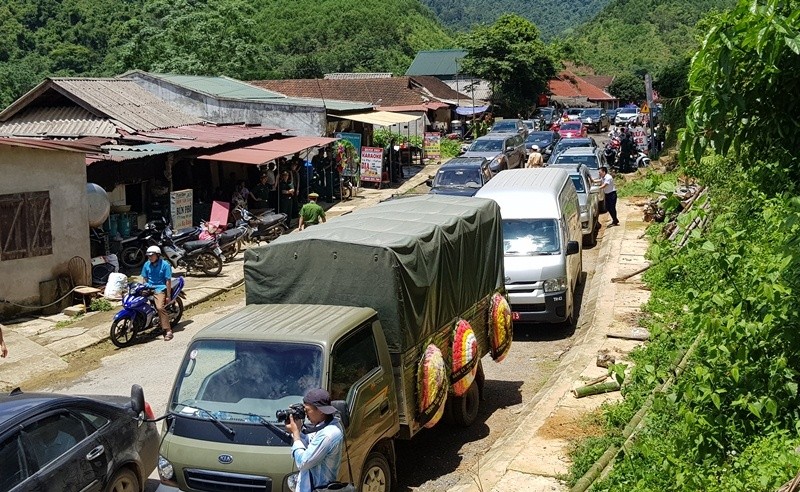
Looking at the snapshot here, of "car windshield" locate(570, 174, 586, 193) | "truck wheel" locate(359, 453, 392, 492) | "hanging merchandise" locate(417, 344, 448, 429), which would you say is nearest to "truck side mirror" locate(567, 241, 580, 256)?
"hanging merchandise" locate(417, 344, 448, 429)

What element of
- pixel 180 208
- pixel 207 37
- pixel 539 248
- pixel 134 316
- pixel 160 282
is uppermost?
pixel 207 37

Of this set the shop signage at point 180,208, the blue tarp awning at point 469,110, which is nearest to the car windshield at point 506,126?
the blue tarp awning at point 469,110

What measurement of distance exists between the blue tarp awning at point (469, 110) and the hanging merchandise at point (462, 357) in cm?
4192

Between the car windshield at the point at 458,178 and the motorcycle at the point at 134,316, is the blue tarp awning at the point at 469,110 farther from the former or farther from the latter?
the motorcycle at the point at 134,316

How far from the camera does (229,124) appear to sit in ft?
87.7

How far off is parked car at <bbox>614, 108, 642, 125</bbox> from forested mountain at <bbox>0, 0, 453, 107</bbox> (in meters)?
25.0

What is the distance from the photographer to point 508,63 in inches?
2229

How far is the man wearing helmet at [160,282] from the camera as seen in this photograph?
13883 millimetres

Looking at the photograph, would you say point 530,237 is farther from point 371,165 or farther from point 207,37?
point 207,37

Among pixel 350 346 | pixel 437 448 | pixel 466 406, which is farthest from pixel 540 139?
pixel 350 346

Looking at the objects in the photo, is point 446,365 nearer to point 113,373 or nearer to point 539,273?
point 539,273

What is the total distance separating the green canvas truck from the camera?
6820mm

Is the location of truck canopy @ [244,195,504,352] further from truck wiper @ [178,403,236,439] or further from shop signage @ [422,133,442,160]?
shop signage @ [422,133,442,160]

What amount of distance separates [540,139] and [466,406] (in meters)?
29.7
